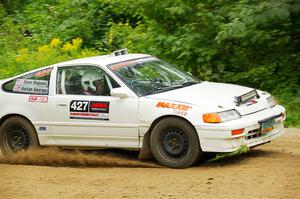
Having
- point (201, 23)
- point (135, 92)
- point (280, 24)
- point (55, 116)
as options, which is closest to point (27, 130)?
point (55, 116)

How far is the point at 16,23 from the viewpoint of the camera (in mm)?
20109

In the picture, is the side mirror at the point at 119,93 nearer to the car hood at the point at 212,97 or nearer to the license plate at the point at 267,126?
the car hood at the point at 212,97

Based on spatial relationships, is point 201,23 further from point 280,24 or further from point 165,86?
point 165,86

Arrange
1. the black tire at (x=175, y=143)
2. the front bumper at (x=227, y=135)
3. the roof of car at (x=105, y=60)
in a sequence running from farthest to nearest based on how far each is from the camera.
→ the roof of car at (x=105, y=60) → the black tire at (x=175, y=143) → the front bumper at (x=227, y=135)

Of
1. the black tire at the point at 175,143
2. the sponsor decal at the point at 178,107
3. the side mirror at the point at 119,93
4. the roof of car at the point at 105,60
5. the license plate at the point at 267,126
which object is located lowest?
the black tire at the point at 175,143

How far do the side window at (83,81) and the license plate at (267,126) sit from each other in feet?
6.47

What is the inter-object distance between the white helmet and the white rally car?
16 millimetres

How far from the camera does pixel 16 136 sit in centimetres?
961

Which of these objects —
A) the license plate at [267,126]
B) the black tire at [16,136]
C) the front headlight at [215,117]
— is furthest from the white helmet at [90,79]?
the license plate at [267,126]

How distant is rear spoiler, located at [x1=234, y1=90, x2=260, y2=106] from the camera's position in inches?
332

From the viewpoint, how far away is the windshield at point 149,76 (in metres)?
8.93

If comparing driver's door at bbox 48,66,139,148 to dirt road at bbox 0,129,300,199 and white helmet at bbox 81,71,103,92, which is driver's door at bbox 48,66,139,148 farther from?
dirt road at bbox 0,129,300,199

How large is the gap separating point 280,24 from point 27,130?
587cm

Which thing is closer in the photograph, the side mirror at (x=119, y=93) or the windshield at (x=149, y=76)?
the side mirror at (x=119, y=93)
